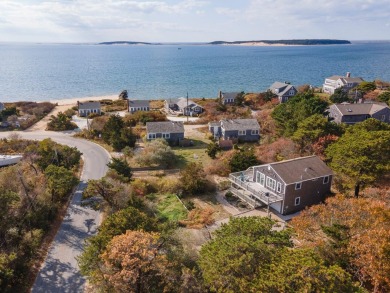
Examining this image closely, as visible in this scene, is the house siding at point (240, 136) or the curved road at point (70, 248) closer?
the curved road at point (70, 248)

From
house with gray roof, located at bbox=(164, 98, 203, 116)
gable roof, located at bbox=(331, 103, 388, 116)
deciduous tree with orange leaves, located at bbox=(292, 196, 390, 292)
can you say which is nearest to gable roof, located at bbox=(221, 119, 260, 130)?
gable roof, located at bbox=(331, 103, 388, 116)

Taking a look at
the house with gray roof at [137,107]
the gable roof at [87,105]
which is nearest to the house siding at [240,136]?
the house with gray roof at [137,107]

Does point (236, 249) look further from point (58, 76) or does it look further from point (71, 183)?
point (58, 76)

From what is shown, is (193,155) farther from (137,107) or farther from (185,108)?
(137,107)

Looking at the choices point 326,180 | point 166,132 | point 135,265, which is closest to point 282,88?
point 166,132

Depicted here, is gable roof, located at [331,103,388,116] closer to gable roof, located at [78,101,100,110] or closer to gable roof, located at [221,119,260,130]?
gable roof, located at [221,119,260,130]

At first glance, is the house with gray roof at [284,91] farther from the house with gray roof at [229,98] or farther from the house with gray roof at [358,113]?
the house with gray roof at [358,113]
